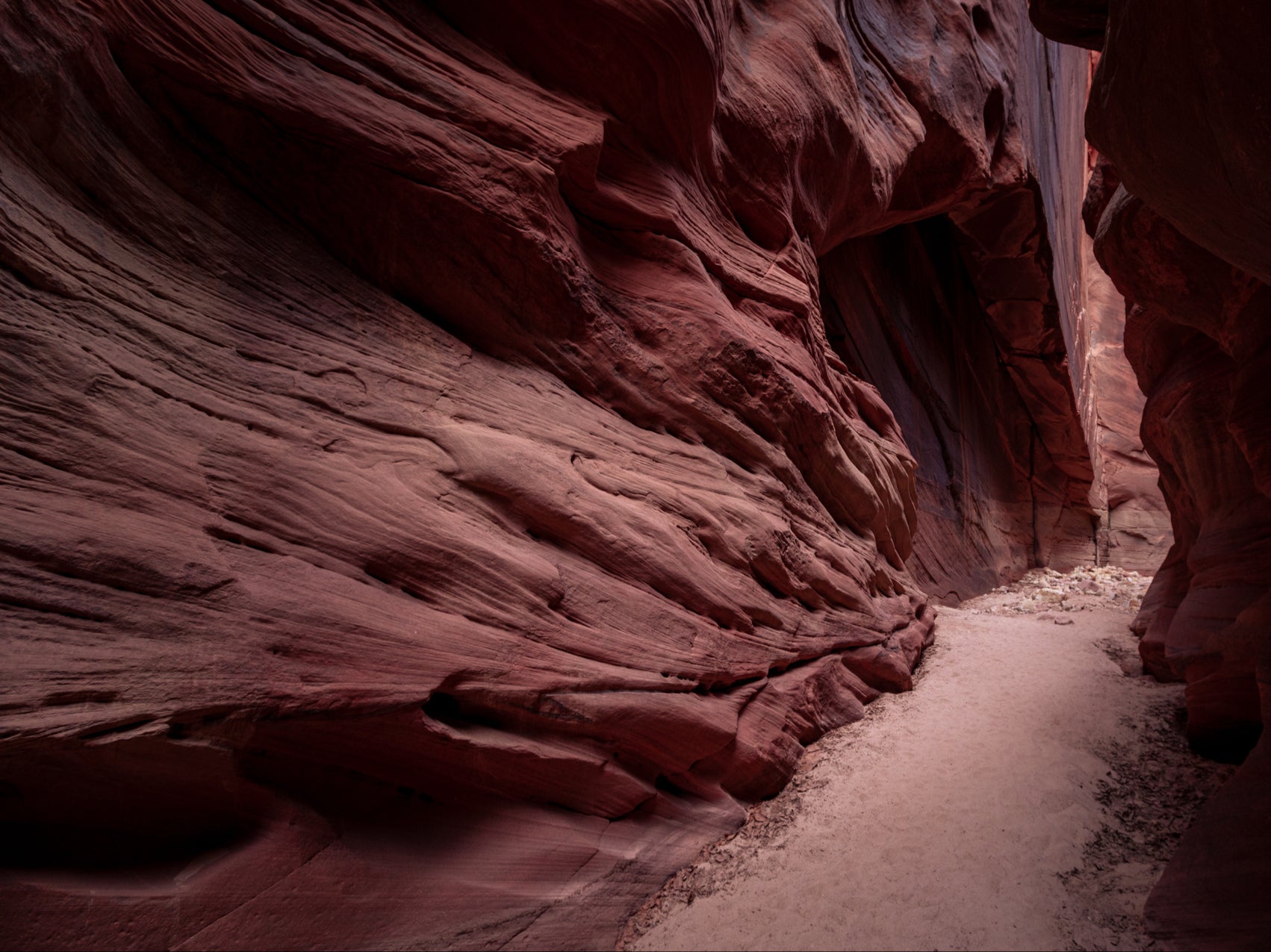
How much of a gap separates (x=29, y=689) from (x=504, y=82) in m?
4.26

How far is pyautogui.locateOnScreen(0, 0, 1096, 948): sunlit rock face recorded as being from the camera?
2334 millimetres

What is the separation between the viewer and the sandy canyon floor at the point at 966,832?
286 cm

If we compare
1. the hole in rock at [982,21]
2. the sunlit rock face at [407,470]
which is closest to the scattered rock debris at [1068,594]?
the sunlit rock face at [407,470]

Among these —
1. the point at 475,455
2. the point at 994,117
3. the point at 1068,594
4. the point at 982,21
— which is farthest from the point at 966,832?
the point at 982,21

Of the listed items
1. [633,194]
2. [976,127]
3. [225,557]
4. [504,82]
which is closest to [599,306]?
[633,194]

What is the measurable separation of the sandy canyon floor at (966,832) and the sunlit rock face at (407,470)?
0.30 m

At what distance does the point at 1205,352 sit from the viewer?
553cm

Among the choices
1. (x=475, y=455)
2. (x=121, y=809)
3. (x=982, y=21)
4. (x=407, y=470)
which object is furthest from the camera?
(x=982, y=21)

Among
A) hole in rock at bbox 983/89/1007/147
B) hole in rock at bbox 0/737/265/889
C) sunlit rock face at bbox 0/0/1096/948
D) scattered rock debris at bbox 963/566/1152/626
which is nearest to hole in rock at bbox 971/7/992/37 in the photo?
hole in rock at bbox 983/89/1007/147

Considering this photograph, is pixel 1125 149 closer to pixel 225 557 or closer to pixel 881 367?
pixel 225 557

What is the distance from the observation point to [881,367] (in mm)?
12031

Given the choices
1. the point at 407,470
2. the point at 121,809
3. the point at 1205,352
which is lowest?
the point at 121,809

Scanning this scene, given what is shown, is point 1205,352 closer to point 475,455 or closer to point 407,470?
point 475,455

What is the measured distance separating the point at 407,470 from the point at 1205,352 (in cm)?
614
